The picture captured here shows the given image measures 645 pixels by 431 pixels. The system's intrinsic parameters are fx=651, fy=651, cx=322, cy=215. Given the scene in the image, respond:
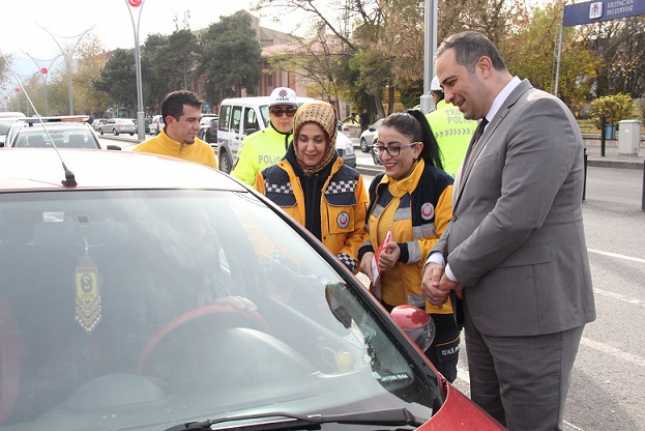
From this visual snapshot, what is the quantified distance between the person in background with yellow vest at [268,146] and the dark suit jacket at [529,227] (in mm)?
2381

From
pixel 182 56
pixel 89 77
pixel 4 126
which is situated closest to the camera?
pixel 4 126

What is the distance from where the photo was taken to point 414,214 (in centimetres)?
295

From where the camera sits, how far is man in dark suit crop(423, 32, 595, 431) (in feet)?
6.95

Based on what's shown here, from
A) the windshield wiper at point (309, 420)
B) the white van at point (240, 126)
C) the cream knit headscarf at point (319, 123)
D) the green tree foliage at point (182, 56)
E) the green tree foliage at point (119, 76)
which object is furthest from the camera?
the green tree foliage at point (119, 76)

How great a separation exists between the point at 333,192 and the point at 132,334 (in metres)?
1.62

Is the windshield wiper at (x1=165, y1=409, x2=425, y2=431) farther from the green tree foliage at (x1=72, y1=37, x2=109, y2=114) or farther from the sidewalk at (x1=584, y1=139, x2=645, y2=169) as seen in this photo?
the green tree foliage at (x1=72, y1=37, x2=109, y2=114)

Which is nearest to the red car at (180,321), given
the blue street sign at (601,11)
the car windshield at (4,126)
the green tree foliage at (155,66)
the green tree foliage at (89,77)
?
the blue street sign at (601,11)

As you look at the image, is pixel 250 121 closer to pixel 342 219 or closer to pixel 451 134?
pixel 451 134

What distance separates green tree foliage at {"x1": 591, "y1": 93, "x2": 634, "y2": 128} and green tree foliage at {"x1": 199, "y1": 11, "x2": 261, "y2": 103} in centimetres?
3724

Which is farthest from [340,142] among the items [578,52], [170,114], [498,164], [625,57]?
[625,57]

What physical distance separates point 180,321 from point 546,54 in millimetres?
26985

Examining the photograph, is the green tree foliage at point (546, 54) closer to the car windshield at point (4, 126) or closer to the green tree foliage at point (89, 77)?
the car windshield at point (4, 126)

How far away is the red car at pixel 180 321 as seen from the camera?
1.58 meters

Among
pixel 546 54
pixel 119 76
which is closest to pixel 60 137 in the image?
pixel 546 54
